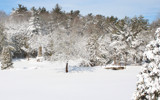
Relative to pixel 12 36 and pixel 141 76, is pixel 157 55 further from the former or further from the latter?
pixel 12 36

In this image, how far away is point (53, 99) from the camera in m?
8.81

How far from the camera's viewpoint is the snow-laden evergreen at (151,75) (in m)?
5.05

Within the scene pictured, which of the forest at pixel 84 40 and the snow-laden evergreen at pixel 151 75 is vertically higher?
the forest at pixel 84 40

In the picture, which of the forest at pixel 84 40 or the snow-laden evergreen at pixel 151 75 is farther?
the forest at pixel 84 40

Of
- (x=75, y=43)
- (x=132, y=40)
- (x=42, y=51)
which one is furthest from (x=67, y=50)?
(x=42, y=51)

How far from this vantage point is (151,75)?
5.22 m

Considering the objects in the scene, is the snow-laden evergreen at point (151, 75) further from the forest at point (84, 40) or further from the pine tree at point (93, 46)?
the pine tree at point (93, 46)

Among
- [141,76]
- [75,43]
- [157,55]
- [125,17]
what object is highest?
[125,17]

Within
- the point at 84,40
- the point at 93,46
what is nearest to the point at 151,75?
the point at 84,40

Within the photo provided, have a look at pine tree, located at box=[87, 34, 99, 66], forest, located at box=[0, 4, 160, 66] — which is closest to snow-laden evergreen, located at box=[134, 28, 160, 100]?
forest, located at box=[0, 4, 160, 66]

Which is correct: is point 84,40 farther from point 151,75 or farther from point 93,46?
point 151,75

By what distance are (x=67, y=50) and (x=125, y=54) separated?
44.1ft

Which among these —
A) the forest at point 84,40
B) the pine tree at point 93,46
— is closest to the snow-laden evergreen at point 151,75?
the forest at point 84,40

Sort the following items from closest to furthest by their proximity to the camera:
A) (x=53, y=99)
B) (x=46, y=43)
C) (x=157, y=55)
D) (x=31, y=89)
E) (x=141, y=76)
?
(x=157, y=55) → (x=141, y=76) → (x=53, y=99) → (x=31, y=89) → (x=46, y=43)
